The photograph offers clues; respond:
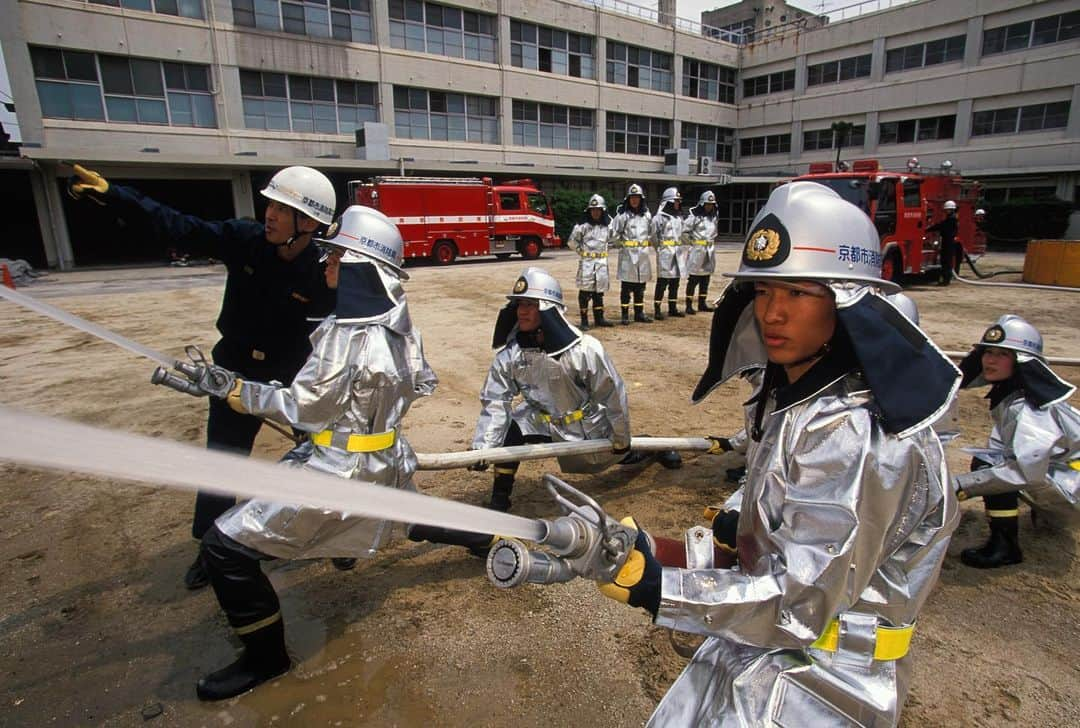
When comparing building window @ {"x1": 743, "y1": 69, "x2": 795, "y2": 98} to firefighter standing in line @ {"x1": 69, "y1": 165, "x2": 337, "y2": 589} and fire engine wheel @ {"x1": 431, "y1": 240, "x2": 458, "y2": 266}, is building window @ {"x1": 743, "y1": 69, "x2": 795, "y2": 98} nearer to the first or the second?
fire engine wheel @ {"x1": 431, "y1": 240, "x2": 458, "y2": 266}

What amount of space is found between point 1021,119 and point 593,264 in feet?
97.8

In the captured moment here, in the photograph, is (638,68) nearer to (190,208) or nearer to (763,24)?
(763,24)

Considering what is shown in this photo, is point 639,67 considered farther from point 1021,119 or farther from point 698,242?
point 698,242

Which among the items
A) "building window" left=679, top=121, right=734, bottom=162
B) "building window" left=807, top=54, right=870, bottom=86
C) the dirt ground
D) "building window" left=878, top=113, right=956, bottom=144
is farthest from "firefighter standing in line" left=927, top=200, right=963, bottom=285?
"building window" left=679, top=121, right=734, bottom=162

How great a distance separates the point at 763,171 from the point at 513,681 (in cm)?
4133

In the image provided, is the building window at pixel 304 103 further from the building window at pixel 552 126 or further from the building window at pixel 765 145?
the building window at pixel 765 145

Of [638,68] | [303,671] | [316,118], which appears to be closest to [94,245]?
[316,118]

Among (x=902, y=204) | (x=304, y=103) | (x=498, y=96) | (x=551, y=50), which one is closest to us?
(x=902, y=204)

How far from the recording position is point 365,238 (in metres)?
2.88

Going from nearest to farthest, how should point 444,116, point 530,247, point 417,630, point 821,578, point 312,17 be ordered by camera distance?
point 821,578
point 417,630
point 530,247
point 312,17
point 444,116

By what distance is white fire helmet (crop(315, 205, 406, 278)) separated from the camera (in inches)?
113

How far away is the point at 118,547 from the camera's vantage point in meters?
3.95

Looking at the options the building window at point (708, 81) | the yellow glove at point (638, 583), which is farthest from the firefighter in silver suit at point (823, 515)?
the building window at point (708, 81)

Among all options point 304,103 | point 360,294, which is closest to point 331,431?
point 360,294
